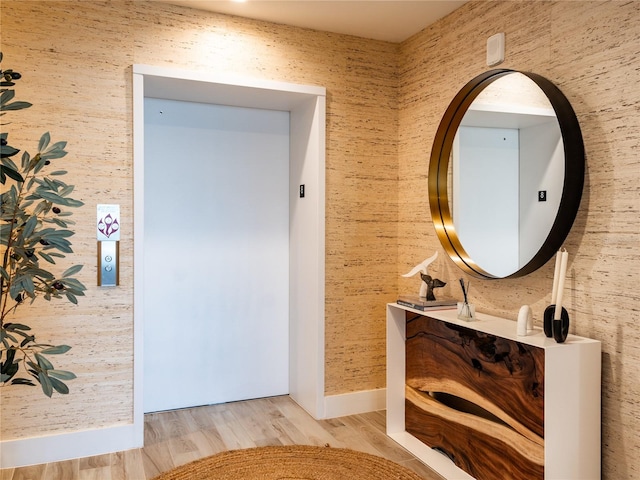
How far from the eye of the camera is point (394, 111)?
357 centimetres

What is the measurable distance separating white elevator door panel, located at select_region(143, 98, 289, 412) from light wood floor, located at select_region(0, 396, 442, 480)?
0.21 metres

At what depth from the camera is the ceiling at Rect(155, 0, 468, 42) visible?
294cm

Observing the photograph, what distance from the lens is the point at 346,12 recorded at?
10.1ft

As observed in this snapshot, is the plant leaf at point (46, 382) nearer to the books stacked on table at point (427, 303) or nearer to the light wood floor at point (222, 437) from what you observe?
the light wood floor at point (222, 437)

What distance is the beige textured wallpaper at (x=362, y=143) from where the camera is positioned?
2.11 metres

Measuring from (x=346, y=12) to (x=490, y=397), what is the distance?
7.46 ft

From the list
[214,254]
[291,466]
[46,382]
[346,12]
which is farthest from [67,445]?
[346,12]

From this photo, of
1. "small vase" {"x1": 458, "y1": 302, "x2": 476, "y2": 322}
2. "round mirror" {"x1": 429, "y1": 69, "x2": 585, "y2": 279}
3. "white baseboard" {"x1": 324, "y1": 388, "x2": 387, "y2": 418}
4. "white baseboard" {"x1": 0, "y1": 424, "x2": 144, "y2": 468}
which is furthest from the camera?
"white baseboard" {"x1": 324, "y1": 388, "x2": 387, "y2": 418}

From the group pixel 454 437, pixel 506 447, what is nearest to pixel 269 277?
pixel 454 437

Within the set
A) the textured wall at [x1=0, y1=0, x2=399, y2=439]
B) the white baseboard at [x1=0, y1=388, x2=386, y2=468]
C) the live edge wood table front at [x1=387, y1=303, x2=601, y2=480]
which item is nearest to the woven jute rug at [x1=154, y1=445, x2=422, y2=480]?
the live edge wood table front at [x1=387, y1=303, x2=601, y2=480]

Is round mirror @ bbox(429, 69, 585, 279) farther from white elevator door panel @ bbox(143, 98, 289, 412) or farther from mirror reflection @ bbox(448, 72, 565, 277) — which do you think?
white elevator door panel @ bbox(143, 98, 289, 412)

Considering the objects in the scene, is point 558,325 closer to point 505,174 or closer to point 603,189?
point 603,189

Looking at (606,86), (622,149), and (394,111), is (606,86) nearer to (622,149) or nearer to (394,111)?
(622,149)

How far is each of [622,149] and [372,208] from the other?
1.68 metres
